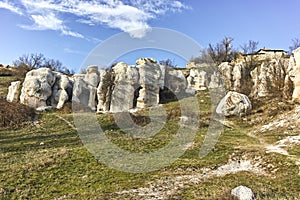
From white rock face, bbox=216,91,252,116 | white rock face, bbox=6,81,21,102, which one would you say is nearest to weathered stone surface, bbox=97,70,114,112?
white rock face, bbox=6,81,21,102

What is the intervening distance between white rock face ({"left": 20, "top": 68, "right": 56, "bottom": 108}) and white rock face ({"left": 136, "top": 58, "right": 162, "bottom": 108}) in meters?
13.6

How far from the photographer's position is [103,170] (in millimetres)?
18203

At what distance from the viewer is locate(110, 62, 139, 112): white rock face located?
148ft

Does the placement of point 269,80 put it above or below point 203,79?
below

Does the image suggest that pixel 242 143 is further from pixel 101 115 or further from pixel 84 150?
pixel 101 115

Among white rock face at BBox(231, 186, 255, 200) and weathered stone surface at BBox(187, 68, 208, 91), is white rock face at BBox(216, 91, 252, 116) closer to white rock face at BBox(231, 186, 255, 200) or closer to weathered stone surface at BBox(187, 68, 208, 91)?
weathered stone surface at BBox(187, 68, 208, 91)

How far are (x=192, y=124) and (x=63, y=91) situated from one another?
73.6 feet

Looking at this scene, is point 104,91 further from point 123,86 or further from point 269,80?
point 269,80

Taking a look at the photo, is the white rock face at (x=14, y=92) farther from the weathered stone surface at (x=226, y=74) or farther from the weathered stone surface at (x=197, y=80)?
the weathered stone surface at (x=226, y=74)

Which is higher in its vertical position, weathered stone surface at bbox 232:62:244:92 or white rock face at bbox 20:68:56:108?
weathered stone surface at bbox 232:62:244:92

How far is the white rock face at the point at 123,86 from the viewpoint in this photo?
45.0m

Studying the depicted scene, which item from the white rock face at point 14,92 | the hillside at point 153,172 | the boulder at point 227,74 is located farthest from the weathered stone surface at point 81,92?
the boulder at point 227,74

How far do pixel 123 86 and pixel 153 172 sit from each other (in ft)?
101

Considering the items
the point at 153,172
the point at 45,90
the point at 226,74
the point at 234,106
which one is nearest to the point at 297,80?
the point at 234,106
